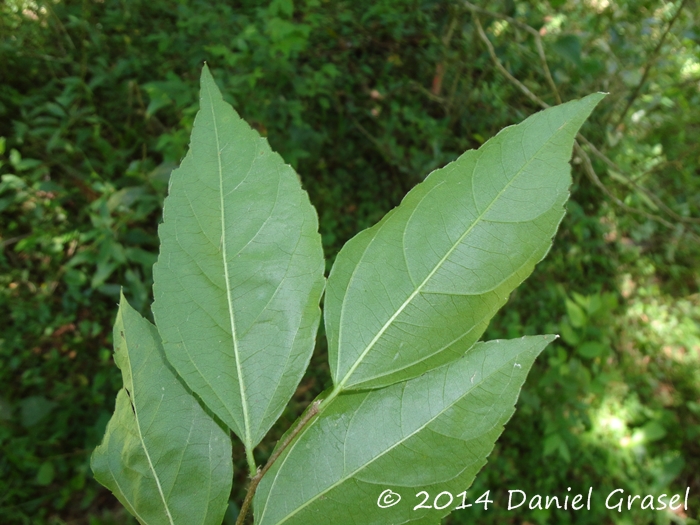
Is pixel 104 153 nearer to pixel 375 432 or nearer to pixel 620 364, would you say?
pixel 375 432

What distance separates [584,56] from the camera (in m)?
3.03

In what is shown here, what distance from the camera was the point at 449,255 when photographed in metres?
0.50

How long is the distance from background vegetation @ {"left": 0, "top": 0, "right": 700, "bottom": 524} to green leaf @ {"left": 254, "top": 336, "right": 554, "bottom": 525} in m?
1.56

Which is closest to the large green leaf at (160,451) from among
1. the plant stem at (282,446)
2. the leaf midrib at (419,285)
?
the plant stem at (282,446)

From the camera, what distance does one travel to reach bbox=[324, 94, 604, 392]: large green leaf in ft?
1.56

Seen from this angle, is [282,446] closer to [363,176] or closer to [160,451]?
[160,451]

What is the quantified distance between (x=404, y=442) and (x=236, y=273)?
263 mm

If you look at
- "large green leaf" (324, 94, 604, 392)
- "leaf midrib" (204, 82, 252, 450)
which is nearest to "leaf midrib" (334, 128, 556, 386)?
"large green leaf" (324, 94, 604, 392)

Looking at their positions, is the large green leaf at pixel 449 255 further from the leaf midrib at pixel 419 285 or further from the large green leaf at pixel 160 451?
the large green leaf at pixel 160 451

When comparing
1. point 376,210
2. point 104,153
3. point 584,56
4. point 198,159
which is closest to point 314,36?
point 376,210

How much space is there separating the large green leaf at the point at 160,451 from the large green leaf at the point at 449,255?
0.59ft

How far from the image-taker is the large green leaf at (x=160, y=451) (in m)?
0.53

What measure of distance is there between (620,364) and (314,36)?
2950mm

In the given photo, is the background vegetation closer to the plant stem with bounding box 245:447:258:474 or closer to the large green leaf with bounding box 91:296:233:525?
the large green leaf with bounding box 91:296:233:525
